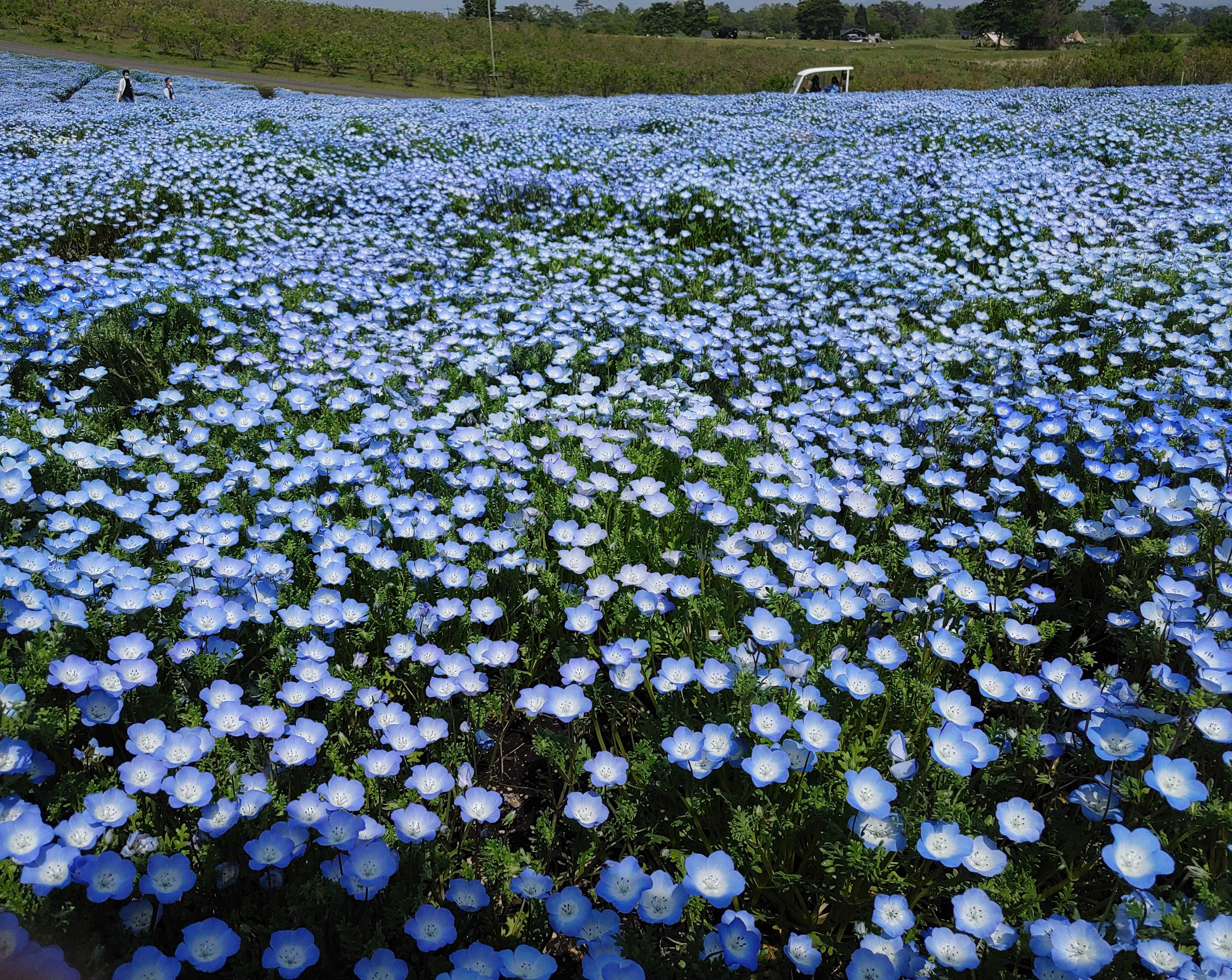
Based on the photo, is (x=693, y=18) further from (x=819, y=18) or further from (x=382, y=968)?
(x=382, y=968)

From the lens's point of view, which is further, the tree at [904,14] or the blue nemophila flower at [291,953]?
the tree at [904,14]

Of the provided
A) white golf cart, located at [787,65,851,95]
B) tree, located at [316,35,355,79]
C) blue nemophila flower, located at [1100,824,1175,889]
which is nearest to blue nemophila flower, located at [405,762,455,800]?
blue nemophila flower, located at [1100,824,1175,889]

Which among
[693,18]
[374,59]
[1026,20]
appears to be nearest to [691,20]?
[693,18]

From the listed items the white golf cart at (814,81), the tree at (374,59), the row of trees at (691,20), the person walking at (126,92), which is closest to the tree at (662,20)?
the row of trees at (691,20)

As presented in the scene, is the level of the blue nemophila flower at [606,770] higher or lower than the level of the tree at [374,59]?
lower

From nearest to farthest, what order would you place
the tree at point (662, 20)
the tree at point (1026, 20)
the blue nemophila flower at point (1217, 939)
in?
1. the blue nemophila flower at point (1217, 939)
2. the tree at point (1026, 20)
3. the tree at point (662, 20)

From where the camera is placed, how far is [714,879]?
147 cm

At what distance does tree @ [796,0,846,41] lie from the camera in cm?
8162

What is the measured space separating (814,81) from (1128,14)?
3493 inches

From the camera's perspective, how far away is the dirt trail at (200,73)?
3019cm

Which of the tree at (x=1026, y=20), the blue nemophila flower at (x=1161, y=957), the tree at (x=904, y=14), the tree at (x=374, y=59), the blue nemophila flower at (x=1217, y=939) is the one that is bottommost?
the blue nemophila flower at (x=1161, y=957)

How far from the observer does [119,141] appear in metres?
10.1

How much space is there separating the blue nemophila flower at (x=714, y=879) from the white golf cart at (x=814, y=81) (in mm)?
22556

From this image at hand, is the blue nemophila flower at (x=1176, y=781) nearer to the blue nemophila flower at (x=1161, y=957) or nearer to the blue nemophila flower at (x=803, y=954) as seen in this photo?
the blue nemophila flower at (x=1161, y=957)
